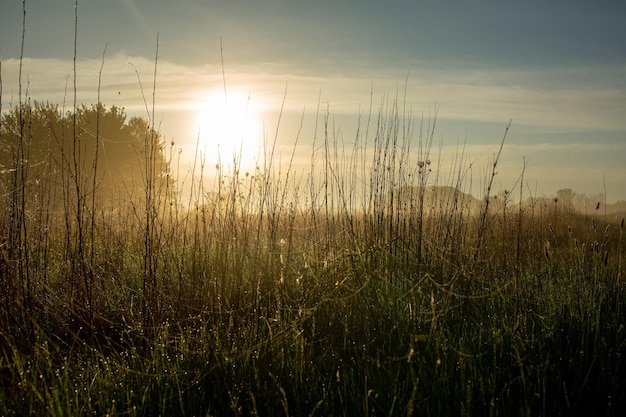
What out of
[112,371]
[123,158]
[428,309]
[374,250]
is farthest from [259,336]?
[123,158]

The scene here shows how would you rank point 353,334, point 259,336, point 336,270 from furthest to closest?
point 336,270
point 353,334
point 259,336

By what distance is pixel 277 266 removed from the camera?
441cm

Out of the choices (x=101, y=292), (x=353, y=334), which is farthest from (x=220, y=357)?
(x=101, y=292)

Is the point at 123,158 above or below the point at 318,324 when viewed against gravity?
above

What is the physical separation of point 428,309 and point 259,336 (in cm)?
111

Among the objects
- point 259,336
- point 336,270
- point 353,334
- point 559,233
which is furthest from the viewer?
point 559,233

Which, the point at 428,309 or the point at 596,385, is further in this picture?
the point at 428,309

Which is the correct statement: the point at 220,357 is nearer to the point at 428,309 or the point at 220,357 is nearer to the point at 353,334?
the point at 353,334

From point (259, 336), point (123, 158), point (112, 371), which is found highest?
point (123, 158)

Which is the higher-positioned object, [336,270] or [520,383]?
[336,270]

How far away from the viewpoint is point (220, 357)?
2650 millimetres

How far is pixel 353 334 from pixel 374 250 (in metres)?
1.06

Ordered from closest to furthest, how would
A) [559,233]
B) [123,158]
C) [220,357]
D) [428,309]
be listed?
1. [220,357]
2. [428,309]
3. [559,233]
4. [123,158]

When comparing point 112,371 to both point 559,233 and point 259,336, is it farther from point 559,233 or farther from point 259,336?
point 559,233
